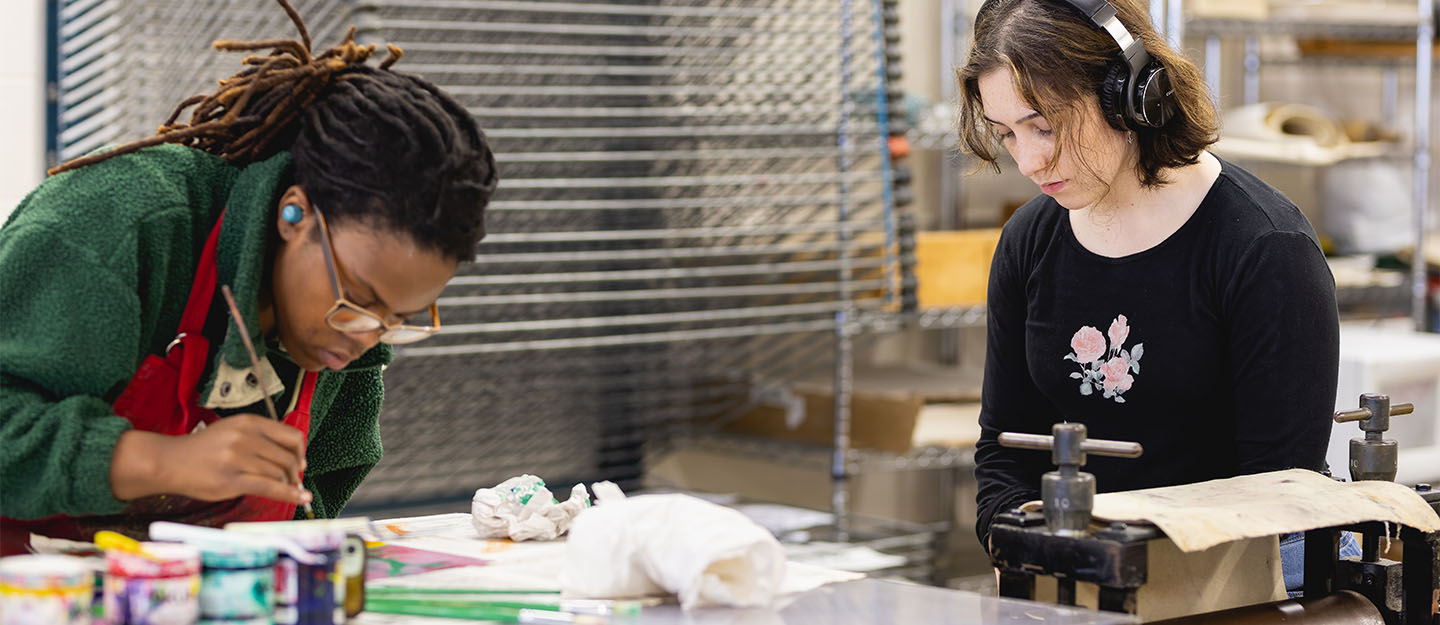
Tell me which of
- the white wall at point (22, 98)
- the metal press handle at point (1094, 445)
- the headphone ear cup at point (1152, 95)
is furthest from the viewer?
the white wall at point (22, 98)

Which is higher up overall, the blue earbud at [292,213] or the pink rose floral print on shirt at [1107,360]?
the blue earbud at [292,213]

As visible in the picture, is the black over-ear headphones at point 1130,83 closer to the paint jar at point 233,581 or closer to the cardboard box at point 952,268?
the paint jar at point 233,581

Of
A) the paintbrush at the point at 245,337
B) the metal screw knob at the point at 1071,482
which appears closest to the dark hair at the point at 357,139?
the paintbrush at the point at 245,337

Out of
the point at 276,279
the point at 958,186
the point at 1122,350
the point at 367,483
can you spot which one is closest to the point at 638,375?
the point at 367,483

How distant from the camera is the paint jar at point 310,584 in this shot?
1.13 meters

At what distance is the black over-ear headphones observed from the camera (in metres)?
1.68

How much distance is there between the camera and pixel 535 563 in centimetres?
145

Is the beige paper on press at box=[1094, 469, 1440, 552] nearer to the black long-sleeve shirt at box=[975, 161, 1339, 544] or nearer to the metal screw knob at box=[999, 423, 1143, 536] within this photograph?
the metal screw knob at box=[999, 423, 1143, 536]

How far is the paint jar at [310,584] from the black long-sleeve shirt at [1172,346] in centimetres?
84

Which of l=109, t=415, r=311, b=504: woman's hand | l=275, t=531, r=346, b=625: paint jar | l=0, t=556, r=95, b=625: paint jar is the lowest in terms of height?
l=275, t=531, r=346, b=625: paint jar

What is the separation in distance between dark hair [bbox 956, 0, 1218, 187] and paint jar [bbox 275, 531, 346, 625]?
3.05 ft

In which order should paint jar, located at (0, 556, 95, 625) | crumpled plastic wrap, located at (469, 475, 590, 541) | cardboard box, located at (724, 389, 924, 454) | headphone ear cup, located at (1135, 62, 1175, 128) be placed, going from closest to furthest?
paint jar, located at (0, 556, 95, 625) < crumpled plastic wrap, located at (469, 475, 590, 541) < headphone ear cup, located at (1135, 62, 1175, 128) < cardboard box, located at (724, 389, 924, 454)

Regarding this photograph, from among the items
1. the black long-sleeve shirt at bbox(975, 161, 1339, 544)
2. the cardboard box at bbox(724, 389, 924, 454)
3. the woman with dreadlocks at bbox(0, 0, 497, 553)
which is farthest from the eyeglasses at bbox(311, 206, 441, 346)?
the cardboard box at bbox(724, 389, 924, 454)

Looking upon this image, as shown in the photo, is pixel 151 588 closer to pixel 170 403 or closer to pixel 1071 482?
pixel 170 403
